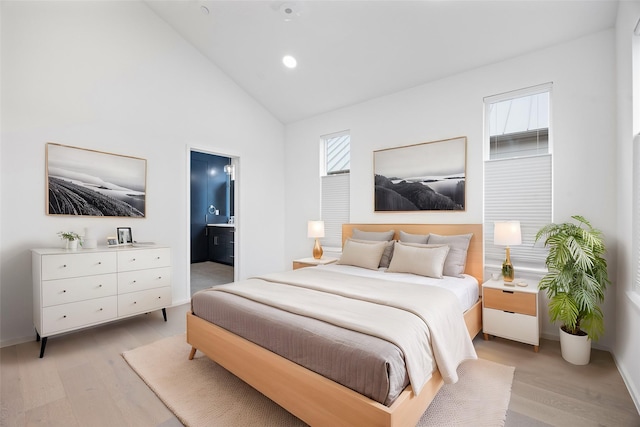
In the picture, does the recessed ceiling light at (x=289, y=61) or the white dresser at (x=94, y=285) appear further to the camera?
the recessed ceiling light at (x=289, y=61)

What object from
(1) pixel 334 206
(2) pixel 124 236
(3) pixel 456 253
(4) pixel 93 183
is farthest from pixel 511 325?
(4) pixel 93 183

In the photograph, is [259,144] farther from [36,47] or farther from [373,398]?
[373,398]

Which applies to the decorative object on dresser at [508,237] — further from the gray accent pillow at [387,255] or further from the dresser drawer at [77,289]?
the dresser drawer at [77,289]

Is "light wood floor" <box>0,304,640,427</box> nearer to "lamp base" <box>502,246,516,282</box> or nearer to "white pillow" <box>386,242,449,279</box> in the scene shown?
"lamp base" <box>502,246,516,282</box>

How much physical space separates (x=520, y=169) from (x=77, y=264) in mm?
4425

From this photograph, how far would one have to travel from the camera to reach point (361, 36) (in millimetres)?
3322

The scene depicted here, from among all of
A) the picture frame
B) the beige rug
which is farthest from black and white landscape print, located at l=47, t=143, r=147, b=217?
the beige rug

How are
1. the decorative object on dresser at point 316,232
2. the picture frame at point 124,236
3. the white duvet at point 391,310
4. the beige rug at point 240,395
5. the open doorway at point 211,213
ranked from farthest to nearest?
the open doorway at point 211,213
the decorative object on dresser at point 316,232
the picture frame at point 124,236
the beige rug at point 240,395
the white duvet at point 391,310

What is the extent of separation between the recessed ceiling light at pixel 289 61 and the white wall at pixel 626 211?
3.16 meters

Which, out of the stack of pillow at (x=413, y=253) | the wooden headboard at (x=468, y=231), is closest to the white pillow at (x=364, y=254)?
the stack of pillow at (x=413, y=253)

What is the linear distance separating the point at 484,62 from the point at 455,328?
2.82 metres

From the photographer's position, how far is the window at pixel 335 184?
181 inches

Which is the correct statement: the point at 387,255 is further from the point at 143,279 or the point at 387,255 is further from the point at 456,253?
the point at 143,279

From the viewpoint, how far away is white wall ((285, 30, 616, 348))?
263 cm
